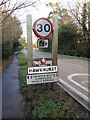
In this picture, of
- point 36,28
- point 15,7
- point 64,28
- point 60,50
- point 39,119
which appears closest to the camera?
point 39,119

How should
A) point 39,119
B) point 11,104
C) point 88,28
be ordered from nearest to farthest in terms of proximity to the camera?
point 39,119 < point 11,104 < point 88,28

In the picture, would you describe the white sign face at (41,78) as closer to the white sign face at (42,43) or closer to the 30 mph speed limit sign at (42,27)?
the white sign face at (42,43)

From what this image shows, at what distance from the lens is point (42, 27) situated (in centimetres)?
662

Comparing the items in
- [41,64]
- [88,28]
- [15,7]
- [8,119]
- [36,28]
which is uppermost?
[88,28]

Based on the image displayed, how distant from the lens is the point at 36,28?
6594 millimetres

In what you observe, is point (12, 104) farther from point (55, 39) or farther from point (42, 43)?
point (55, 39)

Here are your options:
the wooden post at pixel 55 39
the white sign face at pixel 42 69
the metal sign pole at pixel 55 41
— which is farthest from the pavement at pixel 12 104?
the wooden post at pixel 55 39

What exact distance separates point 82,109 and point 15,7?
19.7 ft

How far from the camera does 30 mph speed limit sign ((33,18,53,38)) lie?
21.6ft

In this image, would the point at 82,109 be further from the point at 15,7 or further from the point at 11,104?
the point at 15,7

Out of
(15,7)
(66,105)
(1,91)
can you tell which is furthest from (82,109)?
(15,7)

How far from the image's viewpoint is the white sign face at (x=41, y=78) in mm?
6469

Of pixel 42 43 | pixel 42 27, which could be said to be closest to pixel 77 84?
pixel 42 43

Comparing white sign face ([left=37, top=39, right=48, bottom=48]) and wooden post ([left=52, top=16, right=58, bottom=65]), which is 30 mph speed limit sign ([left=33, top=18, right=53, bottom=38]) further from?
wooden post ([left=52, top=16, right=58, bottom=65])
